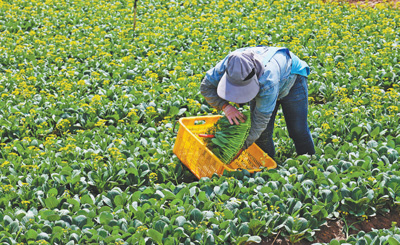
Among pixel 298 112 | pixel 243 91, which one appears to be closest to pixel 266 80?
pixel 243 91

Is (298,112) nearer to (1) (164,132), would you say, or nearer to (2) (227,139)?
(2) (227,139)

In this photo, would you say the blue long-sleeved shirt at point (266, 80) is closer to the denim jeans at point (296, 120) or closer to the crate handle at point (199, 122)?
the denim jeans at point (296, 120)

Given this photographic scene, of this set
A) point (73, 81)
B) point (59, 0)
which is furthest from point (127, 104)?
point (59, 0)

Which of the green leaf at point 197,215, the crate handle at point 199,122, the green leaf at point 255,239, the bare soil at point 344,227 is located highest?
the crate handle at point 199,122

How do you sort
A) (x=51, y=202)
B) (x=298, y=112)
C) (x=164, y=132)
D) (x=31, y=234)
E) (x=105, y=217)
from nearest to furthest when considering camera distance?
1. (x=31, y=234)
2. (x=105, y=217)
3. (x=51, y=202)
4. (x=298, y=112)
5. (x=164, y=132)

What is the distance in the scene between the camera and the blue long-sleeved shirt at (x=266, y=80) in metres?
4.22

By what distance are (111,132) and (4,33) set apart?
4.54 meters

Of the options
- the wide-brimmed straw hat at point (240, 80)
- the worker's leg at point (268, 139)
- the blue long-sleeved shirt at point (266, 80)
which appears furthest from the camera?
the worker's leg at point (268, 139)

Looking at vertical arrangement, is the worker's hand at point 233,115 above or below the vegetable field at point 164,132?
above

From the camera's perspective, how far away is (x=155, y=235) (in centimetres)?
390

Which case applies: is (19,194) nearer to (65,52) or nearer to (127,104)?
(127,104)

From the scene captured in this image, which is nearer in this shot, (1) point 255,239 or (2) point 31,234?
(2) point 31,234

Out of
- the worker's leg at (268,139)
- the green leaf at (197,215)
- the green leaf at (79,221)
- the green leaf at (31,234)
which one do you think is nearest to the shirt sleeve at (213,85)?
the worker's leg at (268,139)

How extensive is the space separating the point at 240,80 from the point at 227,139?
769mm
